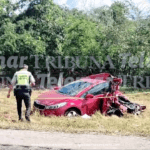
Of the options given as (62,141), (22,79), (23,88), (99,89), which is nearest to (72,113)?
(99,89)

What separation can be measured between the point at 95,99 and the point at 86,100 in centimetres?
34

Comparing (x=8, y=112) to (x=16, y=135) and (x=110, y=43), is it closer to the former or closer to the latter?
(x=16, y=135)

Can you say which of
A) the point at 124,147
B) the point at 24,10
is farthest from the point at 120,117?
the point at 24,10

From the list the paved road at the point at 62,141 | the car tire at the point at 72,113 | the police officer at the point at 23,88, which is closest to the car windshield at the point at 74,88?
the car tire at the point at 72,113

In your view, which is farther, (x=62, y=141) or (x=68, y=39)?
(x=68, y=39)

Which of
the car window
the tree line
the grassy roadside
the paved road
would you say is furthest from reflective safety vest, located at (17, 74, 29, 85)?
the tree line

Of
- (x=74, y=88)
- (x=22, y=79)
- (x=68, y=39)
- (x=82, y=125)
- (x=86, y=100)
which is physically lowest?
(x=82, y=125)

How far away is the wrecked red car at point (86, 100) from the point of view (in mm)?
9305

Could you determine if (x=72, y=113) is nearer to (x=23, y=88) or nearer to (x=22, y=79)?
(x=23, y=88)

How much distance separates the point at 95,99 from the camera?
32.2 ft

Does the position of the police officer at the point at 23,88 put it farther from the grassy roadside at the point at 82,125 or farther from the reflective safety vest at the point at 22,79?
the grassy roadside at the point at 82,125

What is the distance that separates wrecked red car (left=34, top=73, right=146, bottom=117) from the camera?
9305mm

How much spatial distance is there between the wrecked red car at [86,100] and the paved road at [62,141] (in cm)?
220

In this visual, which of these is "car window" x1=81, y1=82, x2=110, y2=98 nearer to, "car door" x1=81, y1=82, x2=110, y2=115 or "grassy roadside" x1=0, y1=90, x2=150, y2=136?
"car door" x1=81, y1=82, x2=110, y2=115
